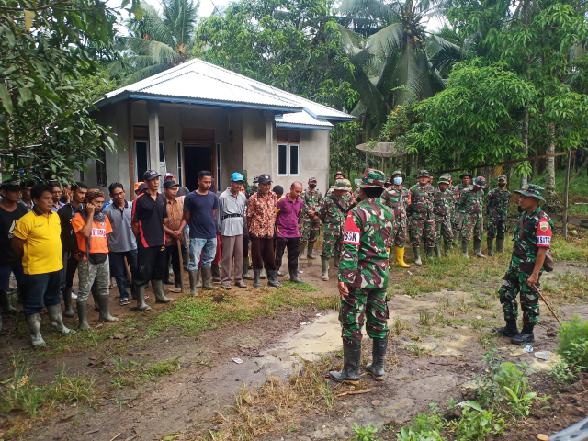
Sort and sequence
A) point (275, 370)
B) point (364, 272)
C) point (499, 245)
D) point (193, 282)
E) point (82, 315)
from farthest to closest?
1. point (499, 245)
2. point (193, 282)
3. point (82, 315)
4. point (275, 370)
5. point (364, 272)

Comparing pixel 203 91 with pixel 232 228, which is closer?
pixel 232 228

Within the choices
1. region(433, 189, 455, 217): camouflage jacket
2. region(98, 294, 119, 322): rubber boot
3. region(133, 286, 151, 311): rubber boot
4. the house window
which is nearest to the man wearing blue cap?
region(133, 286, 151, 311): rubber boot

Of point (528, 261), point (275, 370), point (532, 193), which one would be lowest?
point (275, 370)

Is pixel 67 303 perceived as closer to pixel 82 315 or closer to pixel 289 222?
pixel 82 315

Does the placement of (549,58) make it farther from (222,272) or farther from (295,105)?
(222,272)

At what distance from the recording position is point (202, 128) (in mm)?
12555

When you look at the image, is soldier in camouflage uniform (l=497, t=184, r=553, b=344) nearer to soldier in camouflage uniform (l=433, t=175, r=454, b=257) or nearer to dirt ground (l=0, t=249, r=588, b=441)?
dirt ground (l=0, t=249, r=588, b=441)

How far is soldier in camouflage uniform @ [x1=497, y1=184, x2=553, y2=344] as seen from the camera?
16.0 ft

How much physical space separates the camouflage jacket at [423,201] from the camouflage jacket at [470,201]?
96 cm

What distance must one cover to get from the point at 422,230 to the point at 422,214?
0.33 m

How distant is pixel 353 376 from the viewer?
420 cm

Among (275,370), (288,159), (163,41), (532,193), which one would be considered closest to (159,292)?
(275,370)

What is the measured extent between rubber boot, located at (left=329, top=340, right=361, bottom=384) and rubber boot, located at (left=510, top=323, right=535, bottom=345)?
2.10 meters

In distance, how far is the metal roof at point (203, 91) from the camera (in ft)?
31.4
